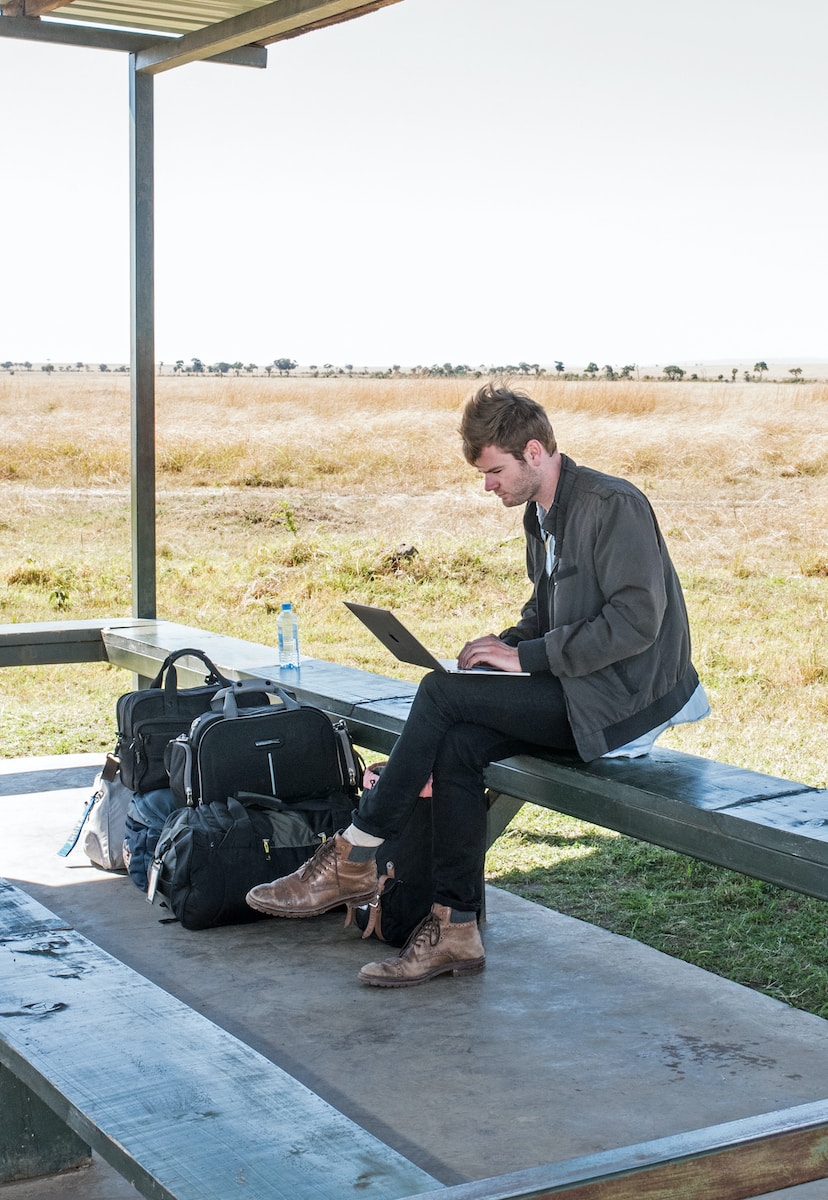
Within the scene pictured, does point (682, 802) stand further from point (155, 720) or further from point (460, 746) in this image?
point (155, 720)

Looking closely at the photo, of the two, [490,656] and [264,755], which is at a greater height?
[490,656]

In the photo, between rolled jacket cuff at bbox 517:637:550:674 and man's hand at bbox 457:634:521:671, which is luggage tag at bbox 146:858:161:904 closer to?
man's hand at bbox 457:634:521:671

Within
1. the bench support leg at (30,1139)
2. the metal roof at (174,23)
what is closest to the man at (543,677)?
the bench support leg at (30,1139)

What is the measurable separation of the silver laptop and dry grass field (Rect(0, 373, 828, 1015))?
3257 mm

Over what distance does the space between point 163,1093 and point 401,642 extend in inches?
57.6

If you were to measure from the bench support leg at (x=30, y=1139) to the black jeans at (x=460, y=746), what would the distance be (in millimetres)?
975

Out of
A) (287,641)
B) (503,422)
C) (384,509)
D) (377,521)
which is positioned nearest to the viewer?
(503,422)

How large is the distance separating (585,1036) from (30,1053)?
151 cm

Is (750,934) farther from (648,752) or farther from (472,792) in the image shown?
(472,792)

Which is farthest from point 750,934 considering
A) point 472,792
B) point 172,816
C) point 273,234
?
point 273,234

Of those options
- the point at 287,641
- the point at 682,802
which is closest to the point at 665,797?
the point at 682,802

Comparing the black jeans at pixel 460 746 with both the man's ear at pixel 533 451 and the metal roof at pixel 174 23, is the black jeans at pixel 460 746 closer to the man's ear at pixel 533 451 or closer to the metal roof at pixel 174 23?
the man's ear at pixel 533 451

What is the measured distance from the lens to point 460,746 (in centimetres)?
307

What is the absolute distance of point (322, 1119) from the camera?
5.10 ft
